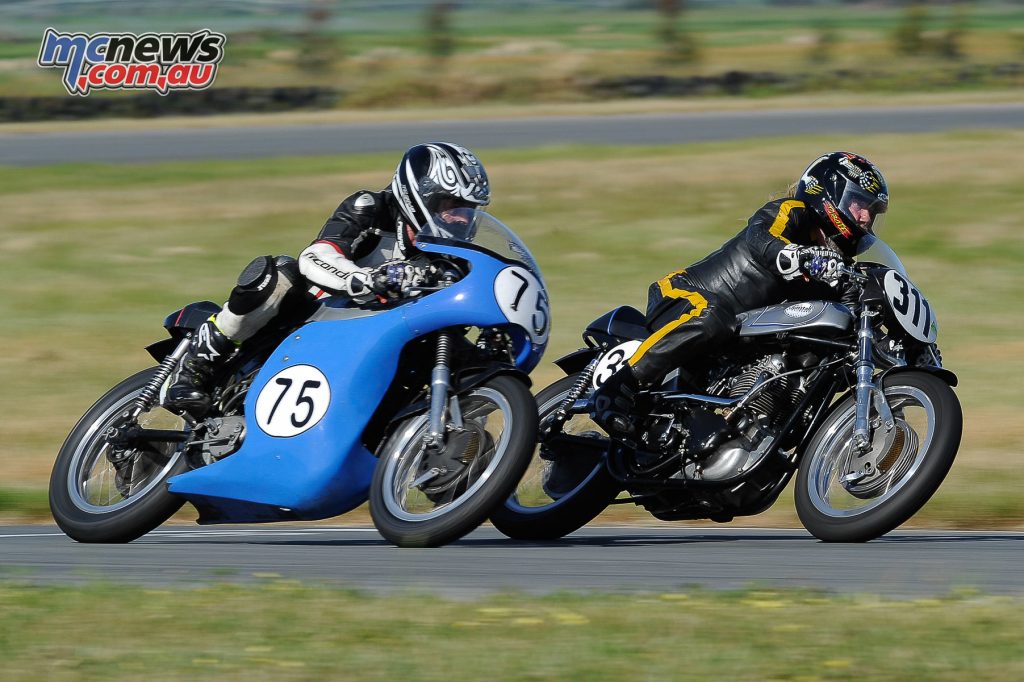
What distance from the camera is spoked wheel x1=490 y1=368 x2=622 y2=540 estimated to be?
769cm

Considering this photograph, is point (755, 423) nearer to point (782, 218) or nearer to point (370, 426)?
point (782, 218)

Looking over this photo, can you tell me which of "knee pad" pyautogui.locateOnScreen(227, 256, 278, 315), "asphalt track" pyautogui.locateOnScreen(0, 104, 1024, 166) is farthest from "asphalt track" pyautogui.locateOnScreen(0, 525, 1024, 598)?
"asphalt track" pyautogui.locateOnScreen(0, 104, 1024, 166)

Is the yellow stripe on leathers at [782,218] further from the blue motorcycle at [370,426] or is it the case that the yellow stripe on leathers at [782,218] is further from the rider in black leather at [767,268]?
the blue motorcycle at [370,426]

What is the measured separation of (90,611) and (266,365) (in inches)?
88.4

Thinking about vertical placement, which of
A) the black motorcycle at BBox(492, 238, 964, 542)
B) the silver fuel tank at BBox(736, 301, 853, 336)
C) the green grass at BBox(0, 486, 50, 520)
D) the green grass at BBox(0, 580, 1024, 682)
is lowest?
the green grass at BBox(0, 580, 1024, 682)

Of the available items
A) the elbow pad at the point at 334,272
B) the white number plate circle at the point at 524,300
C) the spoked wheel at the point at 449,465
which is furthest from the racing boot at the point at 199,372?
the white number plate circle at the point at 524,300

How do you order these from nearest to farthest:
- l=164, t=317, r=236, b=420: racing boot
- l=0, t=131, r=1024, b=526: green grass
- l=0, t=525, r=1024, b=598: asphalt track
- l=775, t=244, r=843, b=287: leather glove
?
l=0, t=525, r=1024, b=598: asphalt track
l=775, t=244, r=843, b=287: leather glove
l=164, t=317, r=236, b=420: racing boot
l=0, t=131, r=1024, b=526: green grass

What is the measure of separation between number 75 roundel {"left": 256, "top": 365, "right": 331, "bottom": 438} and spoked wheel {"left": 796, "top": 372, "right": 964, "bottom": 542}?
208cm

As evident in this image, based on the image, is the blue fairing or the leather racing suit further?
the leather racing suit

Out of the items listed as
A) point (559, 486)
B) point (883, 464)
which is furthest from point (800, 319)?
point (559, 486)

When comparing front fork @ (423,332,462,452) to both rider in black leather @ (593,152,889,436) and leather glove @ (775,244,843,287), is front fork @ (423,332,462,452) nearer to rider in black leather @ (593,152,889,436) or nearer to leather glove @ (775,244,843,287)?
rider in black leather @ (593,152,889,436)

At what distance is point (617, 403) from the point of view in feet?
23.9

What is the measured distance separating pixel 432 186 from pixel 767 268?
1542 millimetres

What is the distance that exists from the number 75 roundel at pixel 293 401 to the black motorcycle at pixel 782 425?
3.72ft
